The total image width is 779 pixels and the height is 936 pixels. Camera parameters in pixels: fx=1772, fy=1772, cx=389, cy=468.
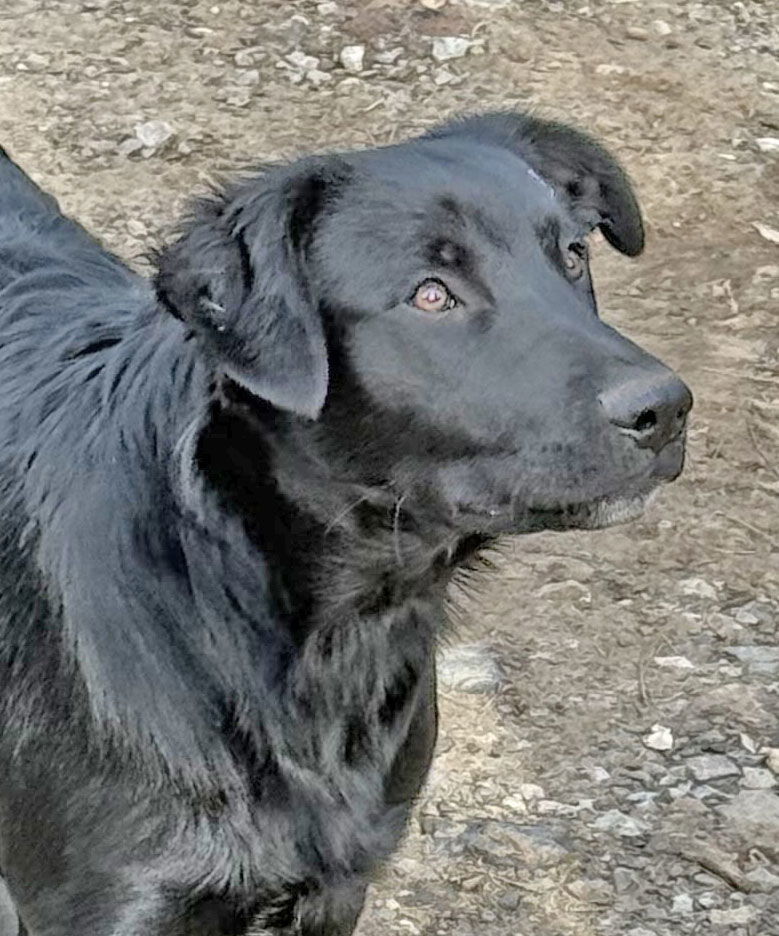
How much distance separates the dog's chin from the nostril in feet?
0.42

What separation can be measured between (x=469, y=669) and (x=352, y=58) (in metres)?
2.96

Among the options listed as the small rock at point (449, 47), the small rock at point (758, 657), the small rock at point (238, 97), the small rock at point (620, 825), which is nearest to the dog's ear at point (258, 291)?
the small rock at point (620, 825)

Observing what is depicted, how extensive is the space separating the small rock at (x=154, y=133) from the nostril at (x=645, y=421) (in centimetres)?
383

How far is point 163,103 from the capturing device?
6.30 m

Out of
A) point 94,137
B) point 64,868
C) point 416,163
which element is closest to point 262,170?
point 416,163

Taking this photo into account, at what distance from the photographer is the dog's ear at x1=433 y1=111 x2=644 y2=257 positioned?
10.2 ft

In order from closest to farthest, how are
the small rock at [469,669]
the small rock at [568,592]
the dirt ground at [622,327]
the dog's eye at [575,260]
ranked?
the dog's eye at [575,260], the dirt ground at [622,327], the small rock at [469,669], the small rock at [568,592]

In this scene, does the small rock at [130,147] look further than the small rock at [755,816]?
Yes

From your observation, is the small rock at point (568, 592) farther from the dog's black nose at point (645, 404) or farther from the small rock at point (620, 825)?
the dog's black nose at point (645, 404)

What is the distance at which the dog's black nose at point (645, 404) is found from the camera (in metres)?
2.56

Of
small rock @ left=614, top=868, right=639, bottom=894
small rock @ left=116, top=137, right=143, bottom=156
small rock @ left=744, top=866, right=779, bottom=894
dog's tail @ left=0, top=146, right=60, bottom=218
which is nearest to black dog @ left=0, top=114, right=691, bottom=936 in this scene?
dog's tail @ left=0, top=146, right=60, bottom=218

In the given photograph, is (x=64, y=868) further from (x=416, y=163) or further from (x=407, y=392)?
(x=416, y=163)

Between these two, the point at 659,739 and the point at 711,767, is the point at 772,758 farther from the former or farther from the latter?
the point at 659,739

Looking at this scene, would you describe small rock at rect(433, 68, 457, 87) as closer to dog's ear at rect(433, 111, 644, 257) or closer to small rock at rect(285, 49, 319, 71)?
small rock at rect(285, 49, 319, 71)
